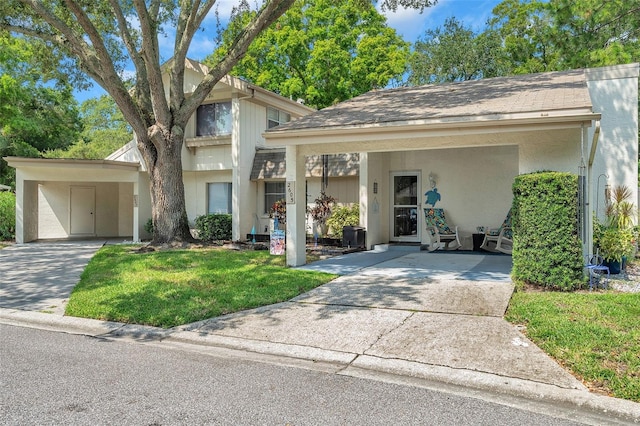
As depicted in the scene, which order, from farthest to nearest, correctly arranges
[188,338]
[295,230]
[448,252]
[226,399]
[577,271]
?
[448,252]
[295,230]
[577,271]
[188,338]
[226,399]

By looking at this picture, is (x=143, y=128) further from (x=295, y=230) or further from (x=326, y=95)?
(x=326, y=95)

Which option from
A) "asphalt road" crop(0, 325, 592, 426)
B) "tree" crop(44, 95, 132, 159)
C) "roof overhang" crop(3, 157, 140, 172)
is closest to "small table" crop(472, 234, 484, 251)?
"asphalt road" crop(0, 325, 592, 426)

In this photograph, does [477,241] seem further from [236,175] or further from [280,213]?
[236,175]

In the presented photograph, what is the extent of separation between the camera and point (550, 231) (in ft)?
24.1

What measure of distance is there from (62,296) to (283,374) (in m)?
Answer: 5.66

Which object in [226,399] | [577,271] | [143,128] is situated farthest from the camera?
[143,128]

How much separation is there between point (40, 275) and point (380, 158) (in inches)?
380

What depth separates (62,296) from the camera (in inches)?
337

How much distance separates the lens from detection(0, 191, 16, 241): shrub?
18.8m

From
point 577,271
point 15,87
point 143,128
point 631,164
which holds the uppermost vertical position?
point 15,87

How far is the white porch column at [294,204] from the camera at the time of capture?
1062cm

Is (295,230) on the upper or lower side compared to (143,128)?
lower

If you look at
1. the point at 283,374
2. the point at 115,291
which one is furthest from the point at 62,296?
the point at 283,374

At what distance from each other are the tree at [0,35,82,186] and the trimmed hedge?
23.1 meters
